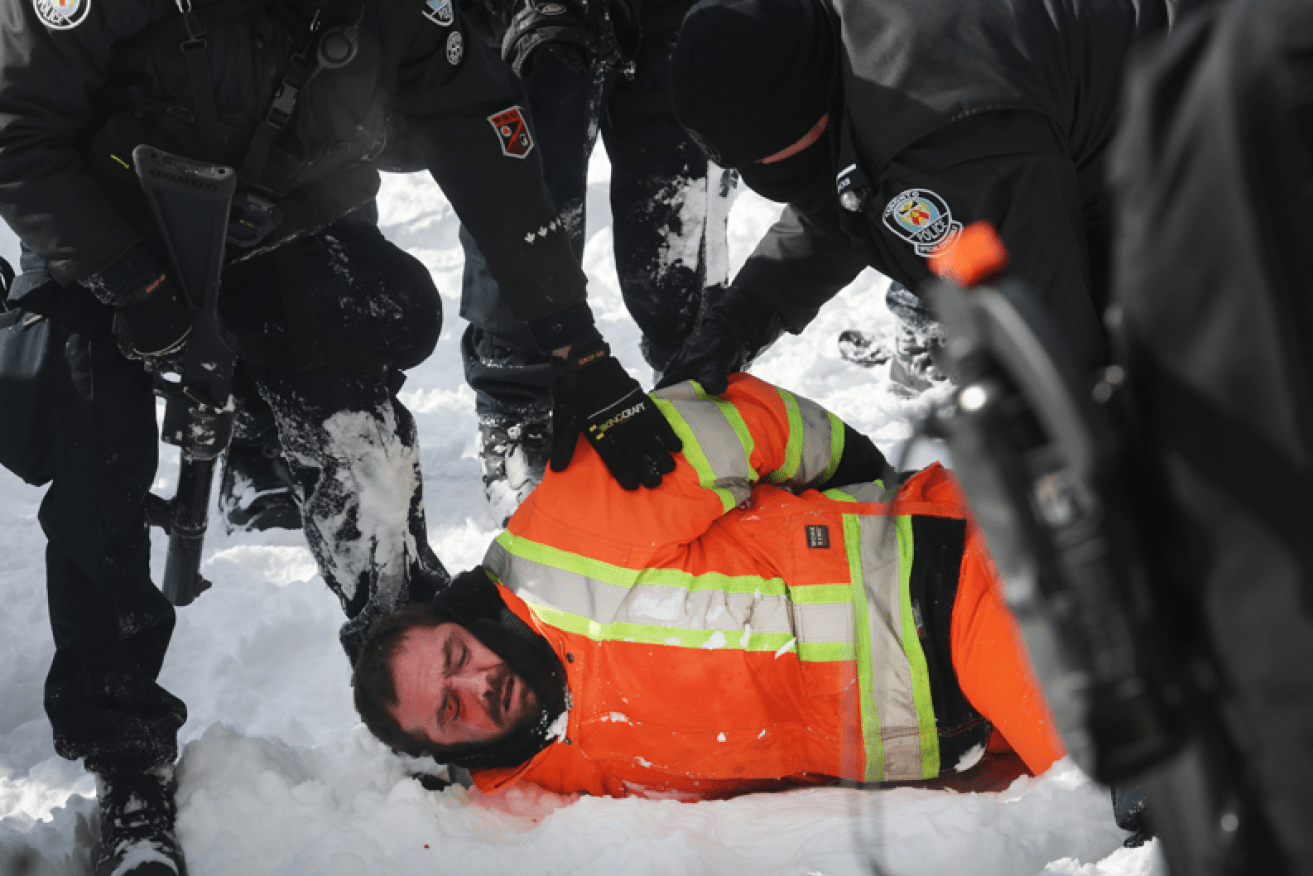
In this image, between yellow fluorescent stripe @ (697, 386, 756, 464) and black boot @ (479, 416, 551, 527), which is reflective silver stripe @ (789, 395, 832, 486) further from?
black boot @ (479, 416, 551, 527)

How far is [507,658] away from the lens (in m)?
2.04

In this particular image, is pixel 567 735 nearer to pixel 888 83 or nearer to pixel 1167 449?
pixel 888 83

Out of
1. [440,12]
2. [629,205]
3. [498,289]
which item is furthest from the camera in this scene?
[629,205]

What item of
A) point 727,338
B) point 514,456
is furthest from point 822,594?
point 514,456

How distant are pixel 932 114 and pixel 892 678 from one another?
3.49ft

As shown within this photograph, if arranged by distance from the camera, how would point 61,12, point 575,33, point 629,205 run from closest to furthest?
point 61,12 < point 575,33 < point 629,205

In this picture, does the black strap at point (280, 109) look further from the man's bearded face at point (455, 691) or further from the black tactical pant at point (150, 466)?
the man's bearded face at point (455, 691)

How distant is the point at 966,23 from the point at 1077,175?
0.33m

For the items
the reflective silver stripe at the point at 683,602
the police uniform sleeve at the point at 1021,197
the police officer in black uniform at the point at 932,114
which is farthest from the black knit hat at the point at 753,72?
the reflective silver stripe at the point at 683,602

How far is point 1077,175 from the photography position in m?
1.65

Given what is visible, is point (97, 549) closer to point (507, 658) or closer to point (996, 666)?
point (507, 658)

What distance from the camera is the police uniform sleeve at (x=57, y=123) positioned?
62.7 inches

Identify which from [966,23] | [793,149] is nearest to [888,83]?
[966,23]

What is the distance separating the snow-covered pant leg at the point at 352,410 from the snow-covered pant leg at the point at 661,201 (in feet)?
2.37
